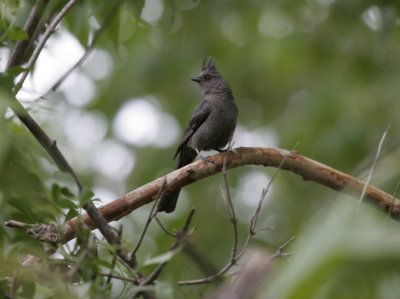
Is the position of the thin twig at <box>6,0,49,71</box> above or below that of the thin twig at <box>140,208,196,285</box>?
above

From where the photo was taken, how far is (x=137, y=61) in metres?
9.80

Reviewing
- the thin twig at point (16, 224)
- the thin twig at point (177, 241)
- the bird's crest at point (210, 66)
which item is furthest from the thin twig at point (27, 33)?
the bird's crest at point (210, 66)

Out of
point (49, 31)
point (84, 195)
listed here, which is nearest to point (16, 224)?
point (84, 195)

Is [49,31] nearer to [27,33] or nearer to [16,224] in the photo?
[27,33]

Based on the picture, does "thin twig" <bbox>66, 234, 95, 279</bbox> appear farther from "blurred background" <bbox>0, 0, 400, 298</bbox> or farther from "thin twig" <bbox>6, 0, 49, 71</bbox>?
"blurred background" <bbox>0, 0, 400, 298</bbox>

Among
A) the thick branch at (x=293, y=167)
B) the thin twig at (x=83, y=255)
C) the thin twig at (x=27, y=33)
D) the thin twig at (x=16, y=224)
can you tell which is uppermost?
the thin twig at (x=27, y=33)

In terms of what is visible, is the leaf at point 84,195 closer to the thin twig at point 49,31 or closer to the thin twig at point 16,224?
the thin twig at point 16,224

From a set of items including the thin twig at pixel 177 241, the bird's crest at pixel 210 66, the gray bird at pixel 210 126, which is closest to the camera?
the thin twig at pixel 177 241

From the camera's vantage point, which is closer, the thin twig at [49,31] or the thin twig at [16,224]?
the thin twig at [16,224]

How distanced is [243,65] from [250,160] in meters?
5.42

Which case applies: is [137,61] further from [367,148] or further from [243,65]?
[367,148]

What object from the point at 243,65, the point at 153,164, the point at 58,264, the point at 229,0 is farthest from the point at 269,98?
the point at 58,264

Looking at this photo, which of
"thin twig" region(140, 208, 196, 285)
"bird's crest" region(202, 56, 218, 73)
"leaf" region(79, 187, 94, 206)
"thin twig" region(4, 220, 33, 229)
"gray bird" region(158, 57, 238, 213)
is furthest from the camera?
"bird's crest" region(202, 56, 218, 73)

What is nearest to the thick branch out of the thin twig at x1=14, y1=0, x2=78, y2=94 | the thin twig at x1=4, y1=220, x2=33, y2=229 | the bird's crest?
the thin twig at x1=14, y1=0, x2=78, y2=94
